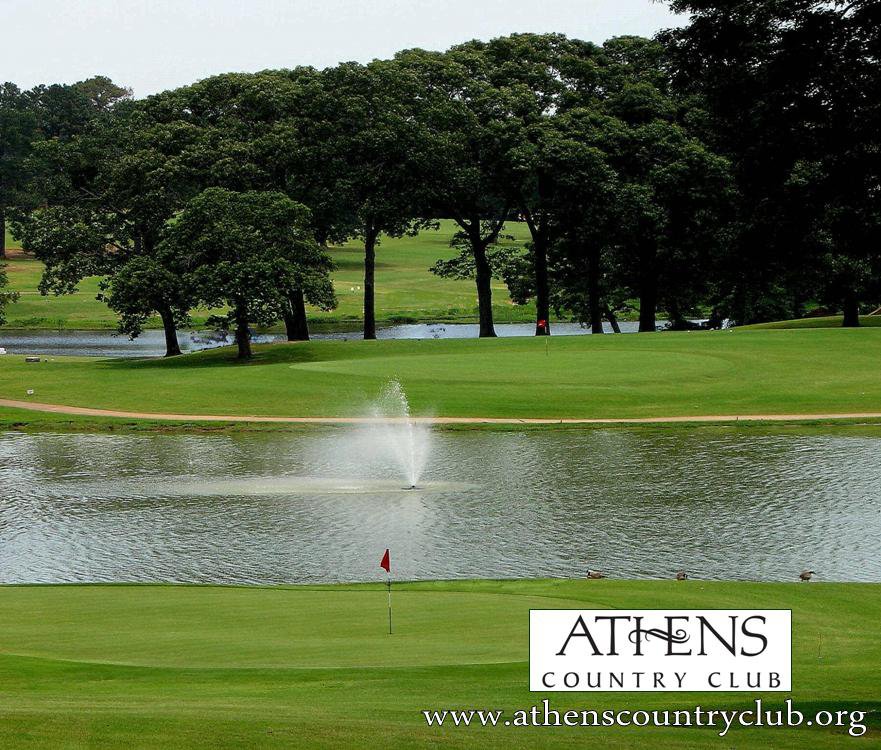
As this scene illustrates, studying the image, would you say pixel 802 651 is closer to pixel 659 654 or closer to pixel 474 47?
pixel 659 654

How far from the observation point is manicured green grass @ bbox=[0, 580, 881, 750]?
10.5 m

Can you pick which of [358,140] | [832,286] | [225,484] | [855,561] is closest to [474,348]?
[358,140]

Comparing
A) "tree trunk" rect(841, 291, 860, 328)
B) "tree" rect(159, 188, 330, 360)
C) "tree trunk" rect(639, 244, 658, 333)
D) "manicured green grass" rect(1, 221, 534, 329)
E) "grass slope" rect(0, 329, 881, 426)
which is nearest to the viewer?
"grass slope" rect(0, 329, 881, 426)

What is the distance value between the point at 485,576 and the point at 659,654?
9958 millimetres

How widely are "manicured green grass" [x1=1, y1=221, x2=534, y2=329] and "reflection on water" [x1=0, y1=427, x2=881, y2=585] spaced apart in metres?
61.0

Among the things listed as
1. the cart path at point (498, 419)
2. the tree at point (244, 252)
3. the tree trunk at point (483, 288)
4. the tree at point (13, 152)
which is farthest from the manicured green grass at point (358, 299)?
the cart path at point (498, 419)

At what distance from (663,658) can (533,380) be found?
38019 mm

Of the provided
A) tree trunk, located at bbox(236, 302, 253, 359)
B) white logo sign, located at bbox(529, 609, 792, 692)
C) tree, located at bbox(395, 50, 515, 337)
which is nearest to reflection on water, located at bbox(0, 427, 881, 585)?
white logo sign, located at bbox(529, 609, 792, 692)

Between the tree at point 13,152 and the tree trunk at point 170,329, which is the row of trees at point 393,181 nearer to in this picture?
the tree trunk at point 170,329

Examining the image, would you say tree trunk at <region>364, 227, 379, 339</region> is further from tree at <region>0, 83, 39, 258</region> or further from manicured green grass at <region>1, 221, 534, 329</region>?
tree at <region>0, 83, 39, 258</region>

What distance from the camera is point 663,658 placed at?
12102mm

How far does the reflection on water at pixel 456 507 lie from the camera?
914 inches

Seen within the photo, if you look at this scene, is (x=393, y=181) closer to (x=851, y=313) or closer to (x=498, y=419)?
(x=851, y=313)

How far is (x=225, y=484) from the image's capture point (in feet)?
108
